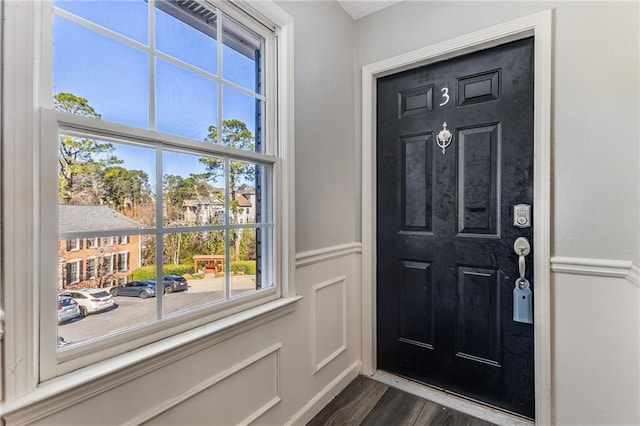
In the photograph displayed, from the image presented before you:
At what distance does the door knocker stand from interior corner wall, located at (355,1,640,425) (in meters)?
0.48

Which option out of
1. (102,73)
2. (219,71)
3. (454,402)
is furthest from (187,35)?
(454,402)

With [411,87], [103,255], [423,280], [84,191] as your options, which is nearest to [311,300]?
[423,280]

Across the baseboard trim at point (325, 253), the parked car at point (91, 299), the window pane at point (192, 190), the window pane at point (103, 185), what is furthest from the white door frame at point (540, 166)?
the parked car at point (91, 299)

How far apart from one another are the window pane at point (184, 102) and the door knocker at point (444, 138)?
125 centimetres

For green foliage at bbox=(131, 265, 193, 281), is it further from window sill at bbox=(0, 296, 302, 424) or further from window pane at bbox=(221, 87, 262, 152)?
window pane at bbox=(221, 87, 262, 152)

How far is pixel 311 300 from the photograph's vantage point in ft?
5.36

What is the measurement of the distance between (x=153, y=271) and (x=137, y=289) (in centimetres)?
7

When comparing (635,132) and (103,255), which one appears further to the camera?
(635,132)

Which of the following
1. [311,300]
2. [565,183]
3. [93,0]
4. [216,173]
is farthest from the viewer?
[311,300]

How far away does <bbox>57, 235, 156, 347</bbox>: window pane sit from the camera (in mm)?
818

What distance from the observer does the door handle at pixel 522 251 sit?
4.99 feet

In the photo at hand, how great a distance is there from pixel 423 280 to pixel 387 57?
1416 millimetres

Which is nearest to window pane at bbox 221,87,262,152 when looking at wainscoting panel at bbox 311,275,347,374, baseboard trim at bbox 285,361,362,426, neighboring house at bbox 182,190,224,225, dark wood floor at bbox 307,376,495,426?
neighboring house at bbox 182,190,224,225

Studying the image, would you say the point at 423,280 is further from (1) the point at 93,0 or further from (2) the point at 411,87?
(1) the point at 93,0
